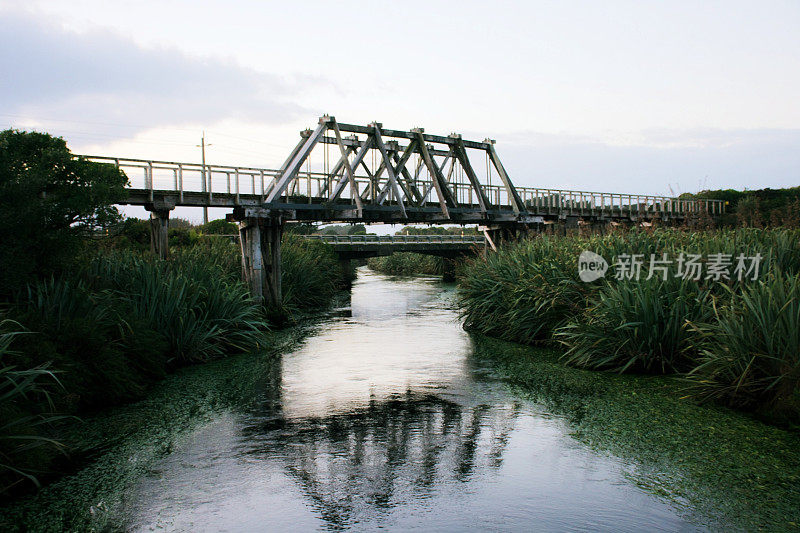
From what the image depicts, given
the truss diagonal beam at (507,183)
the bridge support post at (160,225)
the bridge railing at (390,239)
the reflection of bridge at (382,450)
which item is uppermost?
the truss diagonal beam at (507,183)

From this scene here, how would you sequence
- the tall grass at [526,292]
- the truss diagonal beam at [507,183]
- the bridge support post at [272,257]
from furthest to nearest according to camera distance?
the truss diagonal beam at [507,183] → the bridge support post at [272,257] → the tall grass at [526,292]

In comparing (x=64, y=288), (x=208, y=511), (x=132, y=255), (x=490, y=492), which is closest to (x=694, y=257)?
(x=490, y=492)

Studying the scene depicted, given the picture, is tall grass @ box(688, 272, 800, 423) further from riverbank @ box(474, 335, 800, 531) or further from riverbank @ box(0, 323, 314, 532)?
riverbank @ box(0, 323, 314, 532)

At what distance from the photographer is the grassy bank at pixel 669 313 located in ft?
22.7

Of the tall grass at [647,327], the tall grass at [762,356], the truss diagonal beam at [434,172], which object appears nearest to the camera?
the tall grass at [762,356]

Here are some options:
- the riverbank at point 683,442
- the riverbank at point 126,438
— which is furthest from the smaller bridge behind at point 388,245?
the riverbank at point 683,442

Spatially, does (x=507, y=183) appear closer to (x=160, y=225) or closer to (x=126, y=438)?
(x=160, y=225)

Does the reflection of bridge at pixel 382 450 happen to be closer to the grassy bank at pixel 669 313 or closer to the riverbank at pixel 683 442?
→ the riverbank at pixel 683 442

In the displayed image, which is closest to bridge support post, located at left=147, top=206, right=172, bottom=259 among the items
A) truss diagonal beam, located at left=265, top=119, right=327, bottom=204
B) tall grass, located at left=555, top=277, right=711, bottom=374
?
truss diagonal beam, located at left=265, top=119, right=327, bottom=204

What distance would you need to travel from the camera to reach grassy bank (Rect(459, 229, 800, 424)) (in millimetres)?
6910

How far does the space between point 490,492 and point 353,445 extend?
1.75m

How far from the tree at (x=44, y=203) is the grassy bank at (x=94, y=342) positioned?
390 mm

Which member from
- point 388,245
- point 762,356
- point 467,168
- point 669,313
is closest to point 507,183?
point 467,168

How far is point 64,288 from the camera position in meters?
8.62
